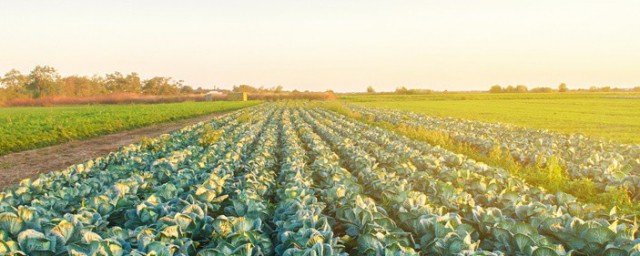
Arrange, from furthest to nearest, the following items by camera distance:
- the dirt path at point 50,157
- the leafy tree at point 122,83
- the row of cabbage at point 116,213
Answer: the leafy tree at point 122,83, the dirt path at point 50,157, the row of cabbage at point 116,213

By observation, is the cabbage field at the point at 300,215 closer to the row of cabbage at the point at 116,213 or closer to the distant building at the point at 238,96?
the row of cabbage at the point at 116,213

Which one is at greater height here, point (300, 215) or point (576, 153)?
point (300, 215)

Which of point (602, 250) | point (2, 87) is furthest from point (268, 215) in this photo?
point (2, 87)

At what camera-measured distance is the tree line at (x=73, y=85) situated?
90125 millimetres

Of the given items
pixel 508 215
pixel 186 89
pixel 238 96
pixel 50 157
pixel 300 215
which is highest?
pixel 186 89

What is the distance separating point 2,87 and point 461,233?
11931 cm

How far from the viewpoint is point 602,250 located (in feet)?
11.8

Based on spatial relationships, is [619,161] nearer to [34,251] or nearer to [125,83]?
[34,251]

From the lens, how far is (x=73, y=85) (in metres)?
103

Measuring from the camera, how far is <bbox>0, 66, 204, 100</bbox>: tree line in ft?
296

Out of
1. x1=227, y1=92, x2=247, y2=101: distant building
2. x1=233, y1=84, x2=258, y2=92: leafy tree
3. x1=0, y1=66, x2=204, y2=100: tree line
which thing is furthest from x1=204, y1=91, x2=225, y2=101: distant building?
x1=233, y1=84, x2=258, y2=92: leafy tree

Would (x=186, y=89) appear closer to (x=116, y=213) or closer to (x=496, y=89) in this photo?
(x=496, y=89)

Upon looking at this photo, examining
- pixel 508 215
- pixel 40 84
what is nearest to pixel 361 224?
pixel 508 215

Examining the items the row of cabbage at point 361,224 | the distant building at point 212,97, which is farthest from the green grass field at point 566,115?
the distant building at point 212,97
